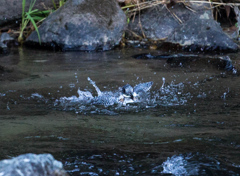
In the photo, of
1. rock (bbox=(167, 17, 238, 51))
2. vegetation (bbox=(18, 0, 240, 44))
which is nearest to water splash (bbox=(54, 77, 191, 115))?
rock (bbox=(167, 17, 238, 51))

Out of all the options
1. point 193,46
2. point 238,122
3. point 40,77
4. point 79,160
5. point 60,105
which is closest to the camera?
point 79,160

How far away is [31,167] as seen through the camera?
5.19 feet

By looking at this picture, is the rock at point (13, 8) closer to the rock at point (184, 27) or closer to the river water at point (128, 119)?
the rock at point (184, 27)

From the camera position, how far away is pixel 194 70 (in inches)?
209

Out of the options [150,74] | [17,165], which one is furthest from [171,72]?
[17,165]

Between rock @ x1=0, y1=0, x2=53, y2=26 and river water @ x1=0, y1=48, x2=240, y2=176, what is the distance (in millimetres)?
2794

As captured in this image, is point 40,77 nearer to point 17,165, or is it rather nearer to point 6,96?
point 6,96

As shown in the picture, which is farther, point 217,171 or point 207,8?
point 207,8

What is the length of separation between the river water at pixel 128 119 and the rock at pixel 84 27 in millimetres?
1505

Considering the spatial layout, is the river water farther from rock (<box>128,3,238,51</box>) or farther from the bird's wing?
rock (<box>128,3,238,51</box>)

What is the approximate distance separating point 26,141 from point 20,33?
5707 millimetres

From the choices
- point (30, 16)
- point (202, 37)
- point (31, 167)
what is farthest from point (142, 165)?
point (30, 16)

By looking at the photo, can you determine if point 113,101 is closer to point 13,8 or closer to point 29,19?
point 29,19

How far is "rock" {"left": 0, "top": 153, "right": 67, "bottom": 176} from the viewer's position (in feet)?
5.12
